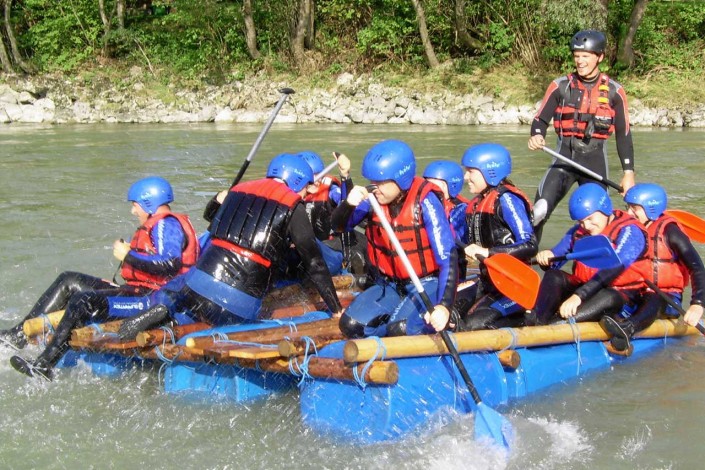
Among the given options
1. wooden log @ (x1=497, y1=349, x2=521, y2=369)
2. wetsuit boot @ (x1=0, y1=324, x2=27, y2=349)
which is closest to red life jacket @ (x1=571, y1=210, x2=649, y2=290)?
wooden log @ (x1=497, y1=349, x2=521, y2=369)

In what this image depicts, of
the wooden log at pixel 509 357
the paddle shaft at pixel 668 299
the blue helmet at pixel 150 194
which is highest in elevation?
the blue helmet at pixel 150 194

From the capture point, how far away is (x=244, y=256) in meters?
4.80

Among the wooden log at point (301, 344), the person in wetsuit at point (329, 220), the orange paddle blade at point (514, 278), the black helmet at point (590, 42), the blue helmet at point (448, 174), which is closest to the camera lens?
the wooden log at point (301, 344)

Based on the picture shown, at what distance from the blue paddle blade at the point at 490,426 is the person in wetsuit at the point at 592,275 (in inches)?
43.9

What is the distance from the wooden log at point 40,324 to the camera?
5164mm

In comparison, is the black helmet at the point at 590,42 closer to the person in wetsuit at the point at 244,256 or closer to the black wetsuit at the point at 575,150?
the black wetsuit at the point at 575,150

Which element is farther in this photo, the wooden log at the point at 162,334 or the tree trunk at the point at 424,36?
the tree trunk at the point at 424,36

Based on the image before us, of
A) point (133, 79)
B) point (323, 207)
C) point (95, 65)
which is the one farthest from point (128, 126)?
point (323, 207)

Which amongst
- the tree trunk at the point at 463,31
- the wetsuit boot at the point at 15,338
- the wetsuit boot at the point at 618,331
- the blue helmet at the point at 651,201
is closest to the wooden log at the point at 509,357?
the wetsuit boot at the point at 618,331

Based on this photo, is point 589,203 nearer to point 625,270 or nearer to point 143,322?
point 625,270

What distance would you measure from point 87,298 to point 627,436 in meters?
3.11

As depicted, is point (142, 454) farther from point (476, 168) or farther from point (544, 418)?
point (476, 168)

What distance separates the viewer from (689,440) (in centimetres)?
443

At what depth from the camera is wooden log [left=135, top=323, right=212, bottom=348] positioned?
464 centimetres
